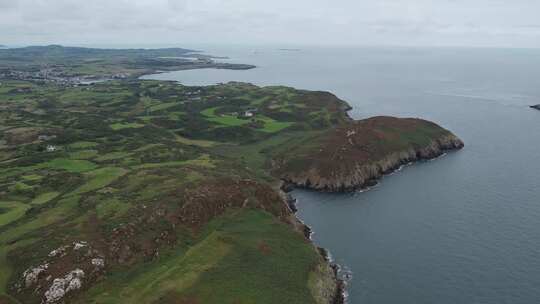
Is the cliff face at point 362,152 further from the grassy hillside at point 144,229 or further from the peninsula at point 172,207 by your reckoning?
the grassy hillside at point 144,229

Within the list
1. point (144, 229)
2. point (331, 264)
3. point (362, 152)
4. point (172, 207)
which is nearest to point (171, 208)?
point (172, 207)

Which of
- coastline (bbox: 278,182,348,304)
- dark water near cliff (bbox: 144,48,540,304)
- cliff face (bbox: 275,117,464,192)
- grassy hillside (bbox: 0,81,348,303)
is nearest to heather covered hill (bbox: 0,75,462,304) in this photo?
grassy hillside (bbox: 0,81,348,303)

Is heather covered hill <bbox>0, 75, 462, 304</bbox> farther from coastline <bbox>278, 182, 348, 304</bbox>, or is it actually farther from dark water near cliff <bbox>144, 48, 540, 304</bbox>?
dark water near cliff <bbox>144, 48, 540, 304</bbox>

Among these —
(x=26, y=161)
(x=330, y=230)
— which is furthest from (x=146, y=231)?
(x=26, y=161)

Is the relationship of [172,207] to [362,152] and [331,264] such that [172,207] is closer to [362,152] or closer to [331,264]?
[331,264]

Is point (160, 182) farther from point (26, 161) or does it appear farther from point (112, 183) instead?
point (26, 161)

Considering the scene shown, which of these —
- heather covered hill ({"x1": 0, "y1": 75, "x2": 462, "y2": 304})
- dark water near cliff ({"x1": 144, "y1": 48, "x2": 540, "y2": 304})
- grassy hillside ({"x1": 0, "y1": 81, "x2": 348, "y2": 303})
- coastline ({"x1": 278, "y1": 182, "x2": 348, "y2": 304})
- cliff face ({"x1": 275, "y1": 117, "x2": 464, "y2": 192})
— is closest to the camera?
grassy hillside ({"x1": 0, "y1": 81, "x2": 348, "y2": 303})
